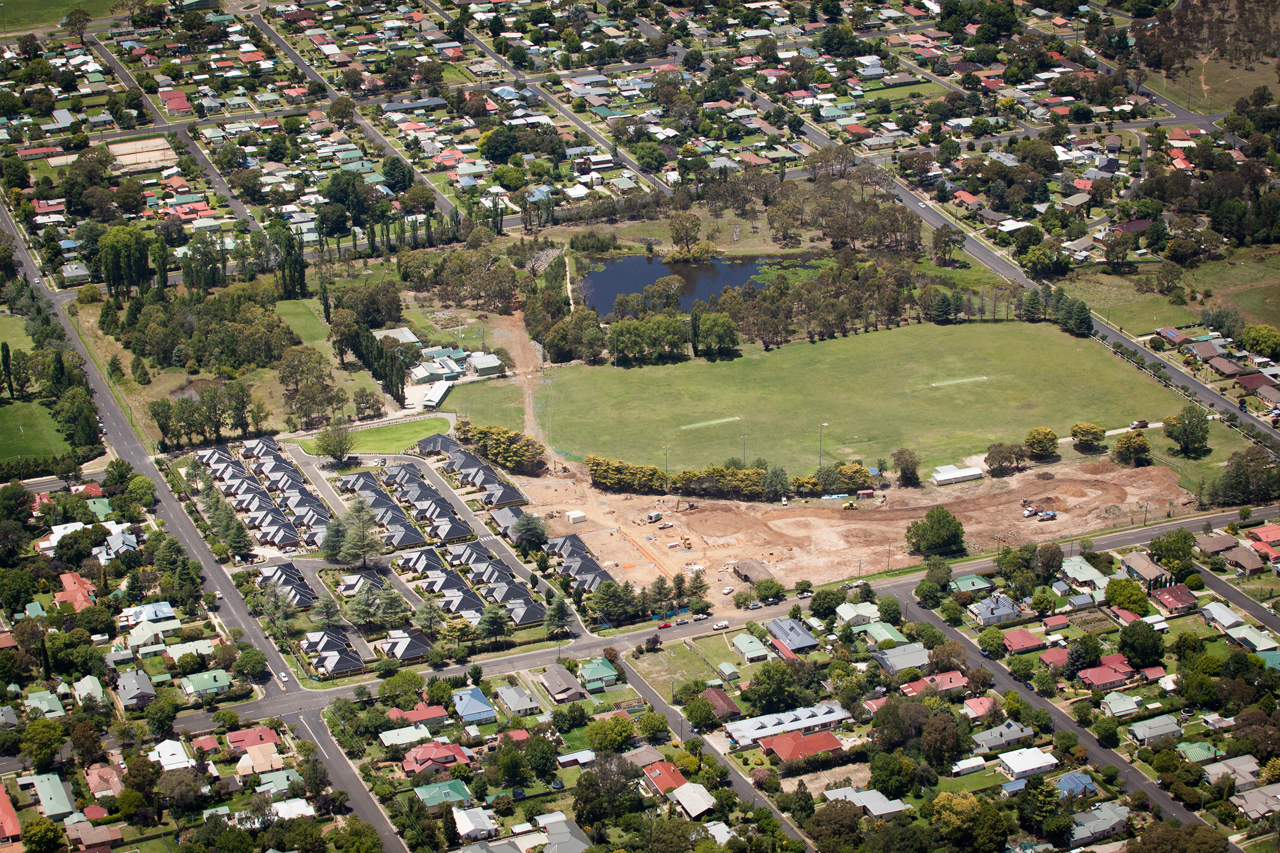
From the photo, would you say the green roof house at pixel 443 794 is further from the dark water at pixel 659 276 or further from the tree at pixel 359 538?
the dark water at pixel 659 276

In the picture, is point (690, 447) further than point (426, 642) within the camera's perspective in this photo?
Yes

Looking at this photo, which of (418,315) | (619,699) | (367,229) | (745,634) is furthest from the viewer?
(367,229)

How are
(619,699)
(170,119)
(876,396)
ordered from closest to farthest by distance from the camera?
(619,699) → (876,396) → (170,119)

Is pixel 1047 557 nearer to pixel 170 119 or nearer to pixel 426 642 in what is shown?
pixel 426 642

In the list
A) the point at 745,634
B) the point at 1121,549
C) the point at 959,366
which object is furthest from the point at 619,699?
the point at 959,366

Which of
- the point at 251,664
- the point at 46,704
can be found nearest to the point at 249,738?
the point at 251,664

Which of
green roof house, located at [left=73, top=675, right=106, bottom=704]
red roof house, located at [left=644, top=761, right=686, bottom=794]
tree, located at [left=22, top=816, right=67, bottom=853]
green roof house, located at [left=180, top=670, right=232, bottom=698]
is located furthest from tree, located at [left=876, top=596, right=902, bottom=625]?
tree, located at [left=22, top=816, right=67, bottom=853]

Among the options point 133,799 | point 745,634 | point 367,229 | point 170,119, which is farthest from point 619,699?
point 170,119

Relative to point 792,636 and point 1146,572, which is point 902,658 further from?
point 1146,572
